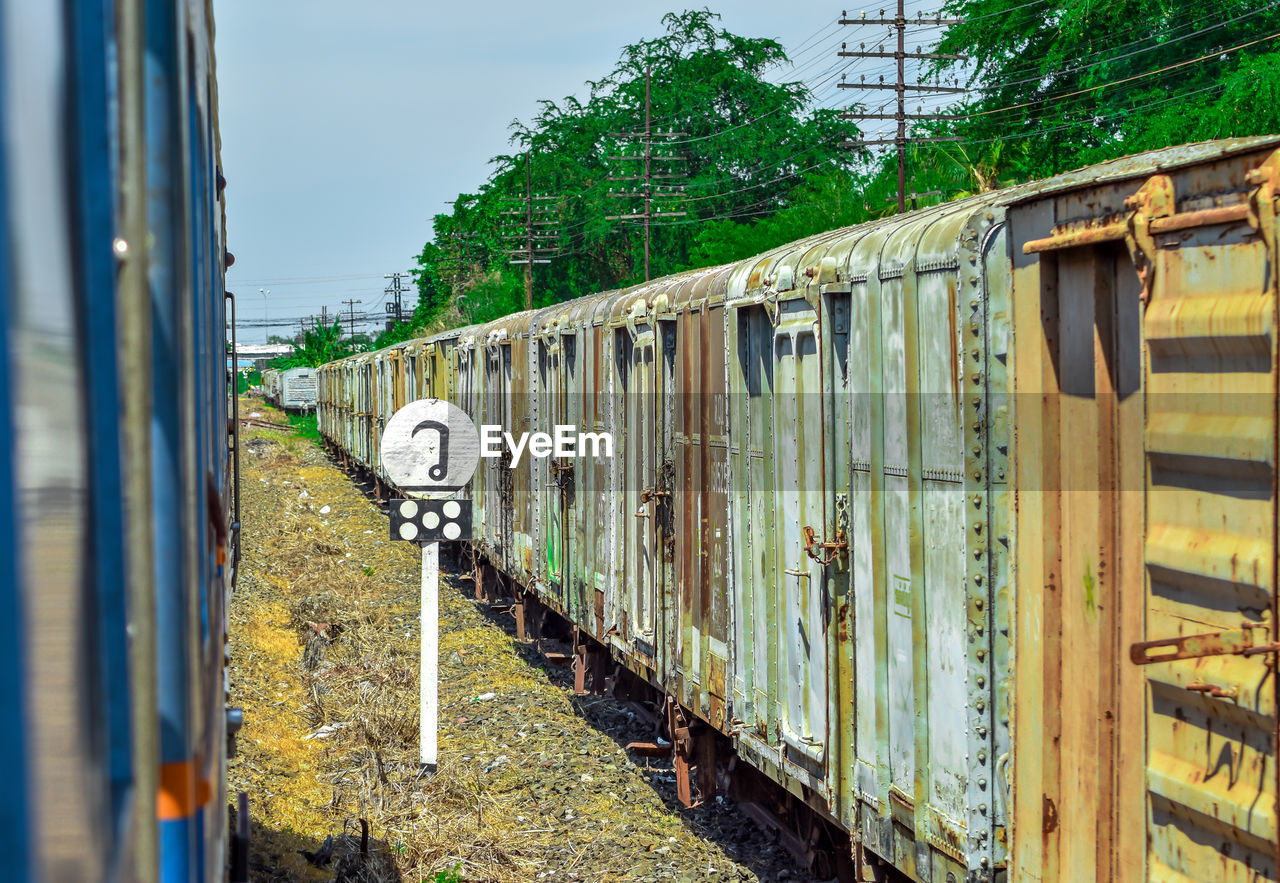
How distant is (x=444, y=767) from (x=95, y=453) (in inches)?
324

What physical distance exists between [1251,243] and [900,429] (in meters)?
1.96

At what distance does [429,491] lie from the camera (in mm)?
9102

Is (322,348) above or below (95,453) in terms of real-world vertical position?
above

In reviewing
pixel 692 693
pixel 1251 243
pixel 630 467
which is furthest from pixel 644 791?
pixel 1251 243

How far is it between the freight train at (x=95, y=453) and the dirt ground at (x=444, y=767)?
5.50m

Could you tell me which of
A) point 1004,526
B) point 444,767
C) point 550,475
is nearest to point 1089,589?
point 1004,526

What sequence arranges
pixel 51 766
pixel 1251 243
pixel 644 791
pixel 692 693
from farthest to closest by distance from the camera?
pixel 644 791 → pixel 692 693 → pixel 1251 243 → pixel 51 766

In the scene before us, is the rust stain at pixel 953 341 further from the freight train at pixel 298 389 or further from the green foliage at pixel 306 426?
the freight train at pixel 298 389

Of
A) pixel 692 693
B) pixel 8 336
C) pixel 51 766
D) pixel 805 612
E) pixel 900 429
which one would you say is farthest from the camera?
pixel 692 693

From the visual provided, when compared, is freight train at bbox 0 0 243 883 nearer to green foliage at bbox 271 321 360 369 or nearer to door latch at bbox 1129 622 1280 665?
door latch at bbox 1129 622 1280 665

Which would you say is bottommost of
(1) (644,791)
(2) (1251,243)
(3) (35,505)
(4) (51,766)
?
(1) (644,791)

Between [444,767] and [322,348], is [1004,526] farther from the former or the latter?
[322,348]

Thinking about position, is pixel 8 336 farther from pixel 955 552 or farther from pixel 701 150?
pixel 701 150

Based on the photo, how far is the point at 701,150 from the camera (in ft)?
168
